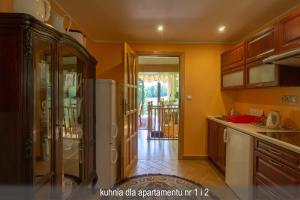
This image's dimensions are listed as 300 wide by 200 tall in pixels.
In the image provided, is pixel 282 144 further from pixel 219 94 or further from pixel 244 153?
pixel 219 94

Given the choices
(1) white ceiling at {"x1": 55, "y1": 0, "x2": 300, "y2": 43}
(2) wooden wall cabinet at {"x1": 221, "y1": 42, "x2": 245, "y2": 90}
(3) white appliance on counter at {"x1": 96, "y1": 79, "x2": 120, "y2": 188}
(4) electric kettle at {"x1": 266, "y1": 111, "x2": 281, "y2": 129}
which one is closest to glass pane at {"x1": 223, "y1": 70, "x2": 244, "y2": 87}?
(2) wooden wall cabinet at {"x1": 221, "y1": 42, "x2": 245, "y2": 90}

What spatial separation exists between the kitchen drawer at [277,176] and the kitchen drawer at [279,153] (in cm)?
4

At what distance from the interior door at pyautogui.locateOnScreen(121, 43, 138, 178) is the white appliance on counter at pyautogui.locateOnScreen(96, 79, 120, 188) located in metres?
0.31

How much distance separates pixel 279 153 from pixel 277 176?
209 mm

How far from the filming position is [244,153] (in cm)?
263

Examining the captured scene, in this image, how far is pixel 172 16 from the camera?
2.97 m

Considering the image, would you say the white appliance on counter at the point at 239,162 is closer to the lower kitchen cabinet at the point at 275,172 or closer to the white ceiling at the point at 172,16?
the lower kitchen cabinet at the point at 275,172

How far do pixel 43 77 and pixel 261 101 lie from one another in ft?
9.80

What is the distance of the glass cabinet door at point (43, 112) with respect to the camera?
4.87ft

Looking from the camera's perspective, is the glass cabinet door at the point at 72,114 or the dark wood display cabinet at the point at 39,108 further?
the glass cabinet door at the point at 72,114

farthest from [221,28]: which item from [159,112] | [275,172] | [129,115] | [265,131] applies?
[159,112]

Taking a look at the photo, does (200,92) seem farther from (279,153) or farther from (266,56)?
(279,153)

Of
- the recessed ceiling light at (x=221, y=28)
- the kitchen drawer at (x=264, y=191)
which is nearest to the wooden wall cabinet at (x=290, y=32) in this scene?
the recessed ceiling light at (x=221, y=28)

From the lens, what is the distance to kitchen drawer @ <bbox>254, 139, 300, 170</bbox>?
1.79m
